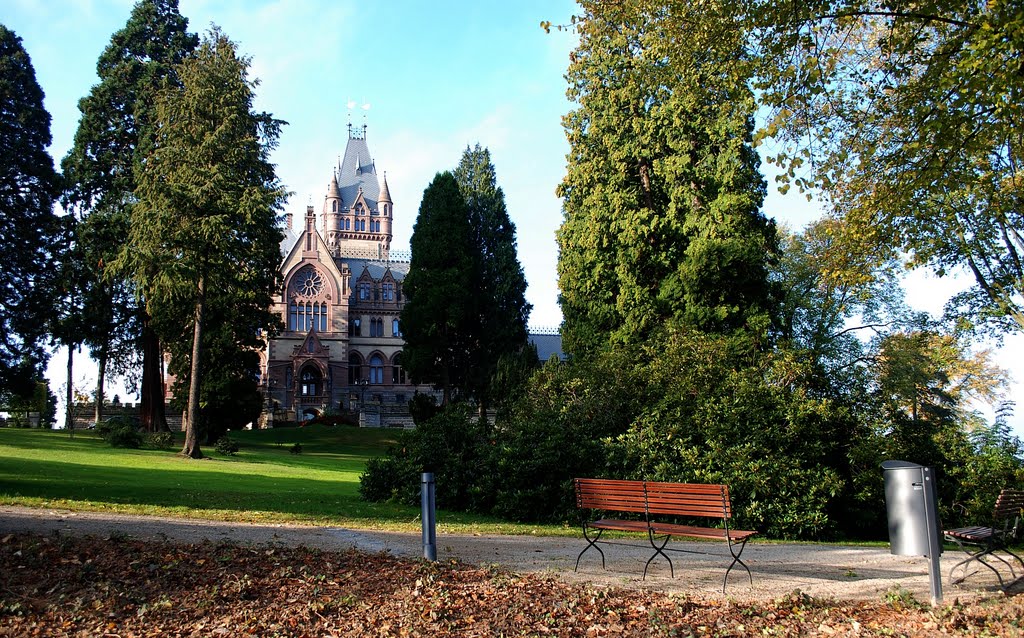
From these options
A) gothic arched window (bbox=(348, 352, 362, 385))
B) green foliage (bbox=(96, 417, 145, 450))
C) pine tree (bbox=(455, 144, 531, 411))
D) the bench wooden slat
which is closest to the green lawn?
green foliage (bbox=(96, 417, 145, 450))

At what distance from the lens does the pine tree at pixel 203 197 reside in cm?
2483

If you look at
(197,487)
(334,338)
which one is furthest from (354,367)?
(197,487)

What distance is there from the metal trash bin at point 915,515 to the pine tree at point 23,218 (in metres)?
30.0

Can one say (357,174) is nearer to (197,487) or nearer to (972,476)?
(197,487)

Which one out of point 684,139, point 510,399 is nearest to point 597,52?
point 684,139

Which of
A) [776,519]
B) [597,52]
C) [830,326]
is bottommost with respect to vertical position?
[776,519]

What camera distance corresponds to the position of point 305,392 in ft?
206

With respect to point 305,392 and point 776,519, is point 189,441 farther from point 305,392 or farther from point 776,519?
point 305,392

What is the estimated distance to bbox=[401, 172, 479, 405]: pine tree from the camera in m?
44.1

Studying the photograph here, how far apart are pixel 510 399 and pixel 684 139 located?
940cm

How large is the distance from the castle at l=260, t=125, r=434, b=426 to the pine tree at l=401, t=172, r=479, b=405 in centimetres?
1066

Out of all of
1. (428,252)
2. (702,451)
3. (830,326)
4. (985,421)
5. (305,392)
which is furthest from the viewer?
(305,392)

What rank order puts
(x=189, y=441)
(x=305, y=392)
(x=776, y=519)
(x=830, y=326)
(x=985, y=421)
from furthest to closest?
(x=305, y=392)
(x=830, y=326)
(x=189, y=441)
(x=985, y=421)
(x=776, y=519)

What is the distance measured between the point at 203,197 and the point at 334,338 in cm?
4056
